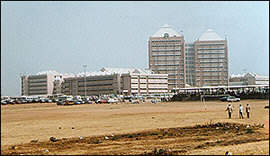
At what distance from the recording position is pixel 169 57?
176250 millimetres

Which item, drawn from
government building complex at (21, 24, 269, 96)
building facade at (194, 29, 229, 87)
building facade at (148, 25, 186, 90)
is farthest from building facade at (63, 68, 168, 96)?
building facade at (194, 29, 229, 87)

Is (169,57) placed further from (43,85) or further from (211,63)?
(43,85)

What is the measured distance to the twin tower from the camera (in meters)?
175

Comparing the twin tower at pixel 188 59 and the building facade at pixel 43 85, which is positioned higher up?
the twin tower at pixel 188 59

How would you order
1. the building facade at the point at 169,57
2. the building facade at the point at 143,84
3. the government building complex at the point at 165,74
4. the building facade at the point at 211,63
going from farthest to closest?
the building facade at the point at 211,63, the building facade at the point at 169,57, the government building complex at the point at 165,74, the building facade at the point at 143,84

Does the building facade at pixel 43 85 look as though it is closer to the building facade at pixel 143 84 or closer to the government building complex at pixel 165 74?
the government building complex at pixel 165 74

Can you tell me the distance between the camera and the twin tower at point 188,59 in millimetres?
175250

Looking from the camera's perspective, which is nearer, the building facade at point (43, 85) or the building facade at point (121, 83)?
the building facade at point (121, 83)

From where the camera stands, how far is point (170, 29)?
19112cm

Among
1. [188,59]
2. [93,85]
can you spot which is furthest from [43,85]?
[188,59]

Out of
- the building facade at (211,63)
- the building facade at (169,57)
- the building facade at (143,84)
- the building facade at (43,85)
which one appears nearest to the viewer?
the building facade at (143,84)

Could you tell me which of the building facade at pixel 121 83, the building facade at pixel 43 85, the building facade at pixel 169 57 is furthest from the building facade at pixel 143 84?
the building facade at pixel 43 85

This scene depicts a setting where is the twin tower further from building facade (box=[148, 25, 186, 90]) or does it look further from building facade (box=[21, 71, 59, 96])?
building facade (box=[21, 71, 59, 96])

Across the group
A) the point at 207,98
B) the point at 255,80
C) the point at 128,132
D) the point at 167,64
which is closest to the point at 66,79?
the point at 167,64
